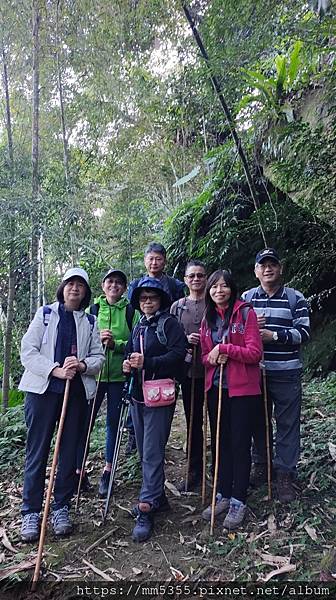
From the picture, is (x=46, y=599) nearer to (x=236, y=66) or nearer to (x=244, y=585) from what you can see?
(x=244, y=585)

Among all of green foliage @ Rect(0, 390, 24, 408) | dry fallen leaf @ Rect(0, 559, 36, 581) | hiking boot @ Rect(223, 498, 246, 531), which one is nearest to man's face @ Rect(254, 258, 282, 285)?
hiking boot @ Rect(223, 498, 246, 531)

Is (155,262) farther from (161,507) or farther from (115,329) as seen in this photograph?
(161,507)

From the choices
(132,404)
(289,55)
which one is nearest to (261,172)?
(289,55)

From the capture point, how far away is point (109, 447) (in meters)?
3.90

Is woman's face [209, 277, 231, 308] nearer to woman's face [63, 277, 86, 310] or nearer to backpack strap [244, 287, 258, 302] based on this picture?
backpack strap [244, 287, 258, 302]

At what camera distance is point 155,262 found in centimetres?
407

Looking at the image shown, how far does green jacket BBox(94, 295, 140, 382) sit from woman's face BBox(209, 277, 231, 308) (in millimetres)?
937

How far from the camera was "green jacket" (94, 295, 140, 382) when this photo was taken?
12.9ft

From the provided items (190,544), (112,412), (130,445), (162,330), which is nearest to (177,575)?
(190,544)

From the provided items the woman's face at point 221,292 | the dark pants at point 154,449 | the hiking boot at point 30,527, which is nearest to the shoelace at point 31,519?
the hiking boot at point 30,527

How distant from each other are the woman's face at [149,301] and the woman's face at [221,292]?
44 centimetres

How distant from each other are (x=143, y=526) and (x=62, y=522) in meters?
0.61

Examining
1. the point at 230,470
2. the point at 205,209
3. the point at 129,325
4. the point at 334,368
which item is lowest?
the point at 230,470

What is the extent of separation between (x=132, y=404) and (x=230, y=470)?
903 millimetres
